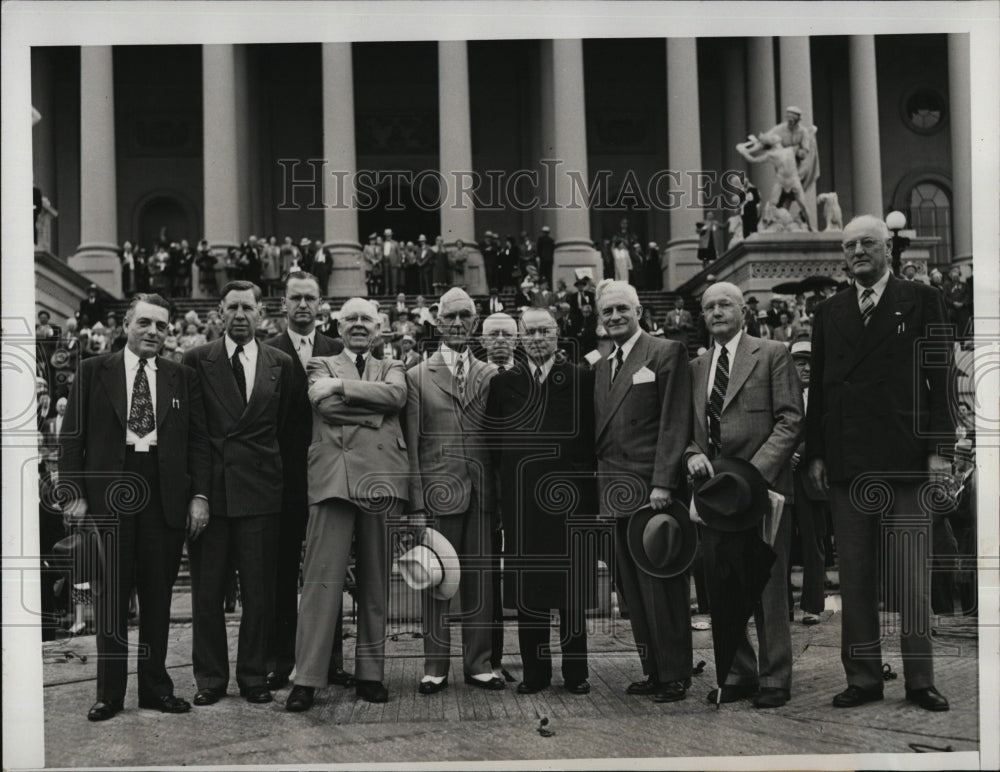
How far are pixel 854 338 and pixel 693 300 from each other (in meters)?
13.9

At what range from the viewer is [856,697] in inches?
233

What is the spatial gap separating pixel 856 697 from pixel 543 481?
2.02 metres

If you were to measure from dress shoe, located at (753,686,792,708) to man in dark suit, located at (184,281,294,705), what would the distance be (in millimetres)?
2672

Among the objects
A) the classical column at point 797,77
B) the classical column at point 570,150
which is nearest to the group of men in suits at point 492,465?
the classical column at point 570,150

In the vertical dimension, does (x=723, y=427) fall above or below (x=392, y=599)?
above

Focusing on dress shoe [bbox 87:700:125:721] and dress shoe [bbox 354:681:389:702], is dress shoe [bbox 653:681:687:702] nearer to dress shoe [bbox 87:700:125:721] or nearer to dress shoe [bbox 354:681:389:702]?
dress shoe [bbox 354:681:389:702]

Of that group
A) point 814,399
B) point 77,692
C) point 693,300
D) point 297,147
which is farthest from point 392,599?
point 297,147

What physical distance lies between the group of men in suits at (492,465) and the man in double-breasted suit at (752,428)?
0.01 meters

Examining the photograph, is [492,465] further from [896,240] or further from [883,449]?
[896,240]

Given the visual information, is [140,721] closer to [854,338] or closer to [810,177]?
[854,338]

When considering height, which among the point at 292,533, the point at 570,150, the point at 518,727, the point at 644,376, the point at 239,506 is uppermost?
→ the point at 570,150

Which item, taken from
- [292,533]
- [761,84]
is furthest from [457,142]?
[292,533]

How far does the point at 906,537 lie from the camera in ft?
19.6

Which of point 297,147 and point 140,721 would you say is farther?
point 297,147
